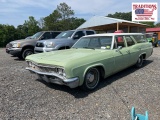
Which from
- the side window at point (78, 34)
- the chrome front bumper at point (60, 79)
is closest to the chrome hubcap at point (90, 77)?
the chrome front bumper at point (60, 79)

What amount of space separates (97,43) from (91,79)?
1.56 metres

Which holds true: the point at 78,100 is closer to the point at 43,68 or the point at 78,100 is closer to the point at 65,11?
the point at 43,68

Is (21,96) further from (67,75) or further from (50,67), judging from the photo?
(67,75)

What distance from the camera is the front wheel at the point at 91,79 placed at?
14.0ft

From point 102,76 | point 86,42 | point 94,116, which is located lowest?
point 94,116

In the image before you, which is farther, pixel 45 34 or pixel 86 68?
pixel 45 34

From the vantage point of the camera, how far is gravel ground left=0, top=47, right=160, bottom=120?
3330 mm

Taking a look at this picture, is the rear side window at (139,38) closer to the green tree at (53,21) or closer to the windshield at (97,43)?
the windshield at (97,43)

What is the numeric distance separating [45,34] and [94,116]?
337 inches

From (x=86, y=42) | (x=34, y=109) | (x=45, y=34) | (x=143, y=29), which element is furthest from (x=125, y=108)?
(x=143, y=29)

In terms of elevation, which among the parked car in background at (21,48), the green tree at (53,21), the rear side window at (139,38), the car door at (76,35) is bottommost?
the parked car in background at (21,48)

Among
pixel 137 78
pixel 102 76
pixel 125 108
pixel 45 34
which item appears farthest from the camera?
pixel 45 34

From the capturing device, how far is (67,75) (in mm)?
3740

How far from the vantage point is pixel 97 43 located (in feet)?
18.2
